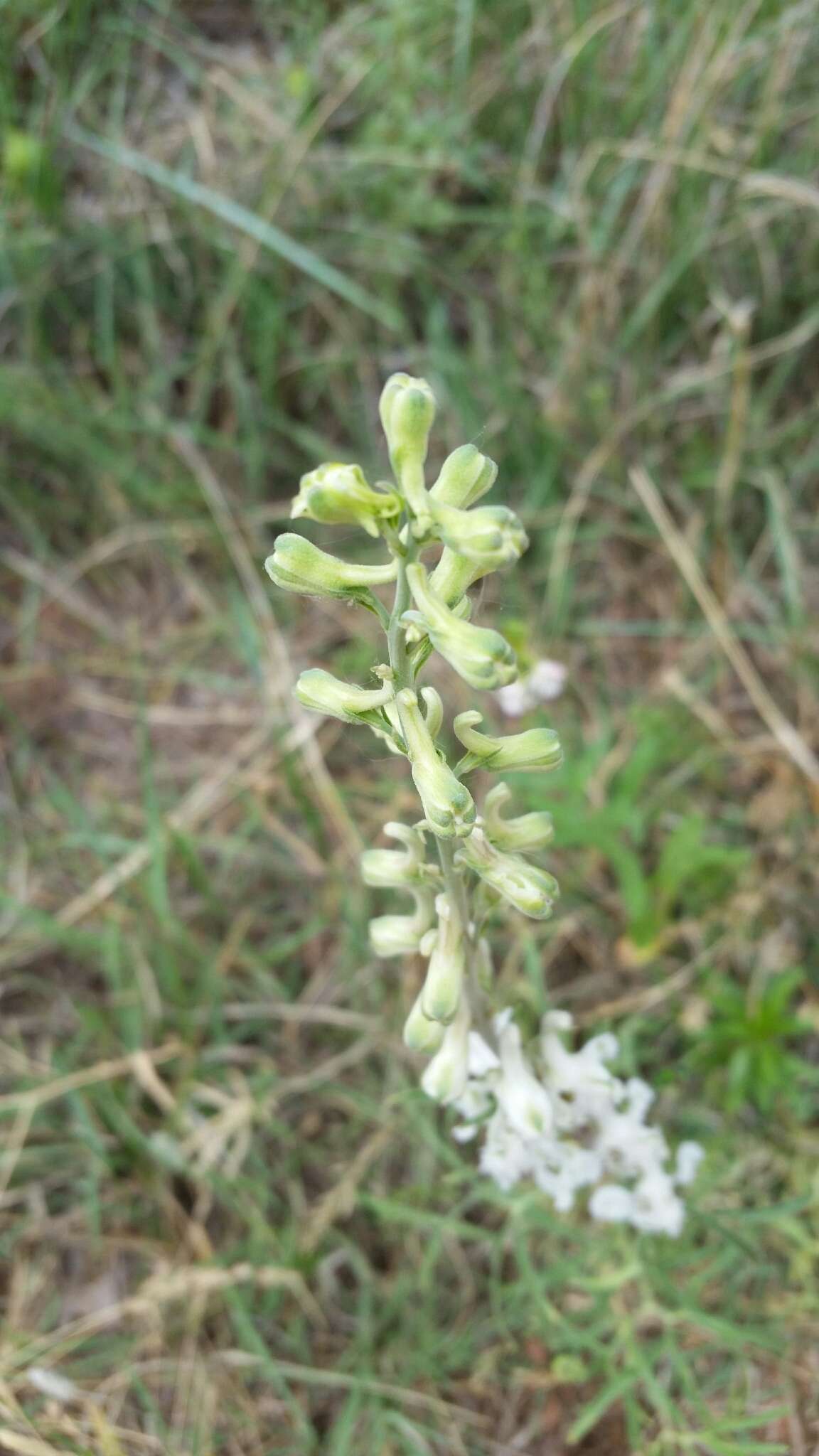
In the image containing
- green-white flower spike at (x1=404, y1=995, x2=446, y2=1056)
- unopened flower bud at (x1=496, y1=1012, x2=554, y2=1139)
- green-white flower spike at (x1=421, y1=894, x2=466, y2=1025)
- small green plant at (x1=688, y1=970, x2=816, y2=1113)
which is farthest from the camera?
small green plant at (x1=688, y1=970, x2=816, y2=1113)

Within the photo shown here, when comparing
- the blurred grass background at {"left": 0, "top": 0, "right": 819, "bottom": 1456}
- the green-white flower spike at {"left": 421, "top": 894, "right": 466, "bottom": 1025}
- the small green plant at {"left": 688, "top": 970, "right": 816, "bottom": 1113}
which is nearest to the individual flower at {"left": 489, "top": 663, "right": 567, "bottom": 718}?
the blurred grass background at {"left": 0, "top": 0, "right": 819, "bottom": 1456}

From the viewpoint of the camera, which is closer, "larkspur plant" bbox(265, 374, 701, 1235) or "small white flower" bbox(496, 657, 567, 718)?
"larkspur plant" bbox(265, 374, 701, 1235)

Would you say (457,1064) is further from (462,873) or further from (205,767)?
(205,767)

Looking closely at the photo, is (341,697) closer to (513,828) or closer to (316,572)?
(316,572)

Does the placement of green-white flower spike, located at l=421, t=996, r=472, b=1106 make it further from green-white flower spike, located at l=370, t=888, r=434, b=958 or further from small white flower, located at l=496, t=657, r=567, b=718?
small white flower, located at l=496, t=657, r=567, b=718

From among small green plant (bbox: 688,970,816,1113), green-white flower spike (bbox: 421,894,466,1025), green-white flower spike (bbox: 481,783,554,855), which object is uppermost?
green-white flower spike (bbox: 481,783,554,855)

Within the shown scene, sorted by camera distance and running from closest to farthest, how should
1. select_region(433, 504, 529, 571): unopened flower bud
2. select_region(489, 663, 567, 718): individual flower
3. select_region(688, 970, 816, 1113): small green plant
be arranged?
1. select_region(433, 504, 529, 571): unopened flower bud
2. select_region(688, 970, 816, 1113): small green plant
3. select_region(489, 663, 567, 718): individual flower
